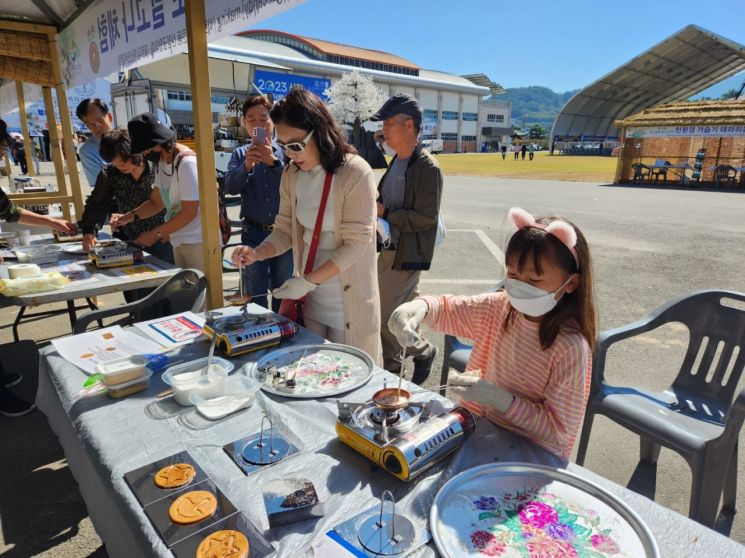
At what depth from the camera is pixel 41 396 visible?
181 centimetres

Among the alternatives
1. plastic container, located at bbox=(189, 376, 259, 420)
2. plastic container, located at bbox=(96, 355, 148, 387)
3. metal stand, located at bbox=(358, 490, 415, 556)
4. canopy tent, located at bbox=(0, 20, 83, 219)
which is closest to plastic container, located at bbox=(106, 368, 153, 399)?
plastic container, located at bbox=(96, 355, 148, 387)

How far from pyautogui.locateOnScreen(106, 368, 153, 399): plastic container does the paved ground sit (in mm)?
973

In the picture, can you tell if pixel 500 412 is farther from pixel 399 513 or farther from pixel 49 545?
pixel 49 545

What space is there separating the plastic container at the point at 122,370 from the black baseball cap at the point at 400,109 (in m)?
2.11

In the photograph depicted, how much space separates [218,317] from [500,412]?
1290mm

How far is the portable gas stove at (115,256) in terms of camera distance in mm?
3107

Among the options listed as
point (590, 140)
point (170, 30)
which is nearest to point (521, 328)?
point (170, 30)

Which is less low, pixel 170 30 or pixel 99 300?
pixel 170 30

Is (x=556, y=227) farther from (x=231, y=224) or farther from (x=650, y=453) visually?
(x=231, y=224)

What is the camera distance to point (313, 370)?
66.3 inches

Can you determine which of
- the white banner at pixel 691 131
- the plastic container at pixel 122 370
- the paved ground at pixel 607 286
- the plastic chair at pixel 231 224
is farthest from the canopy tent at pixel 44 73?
the white banner at pixel 691 131

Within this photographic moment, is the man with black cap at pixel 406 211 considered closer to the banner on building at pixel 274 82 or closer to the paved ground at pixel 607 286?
the paved ground at pixel 607 286

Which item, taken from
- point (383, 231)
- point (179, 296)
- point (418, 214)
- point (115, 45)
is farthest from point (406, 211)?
point (115, 45)

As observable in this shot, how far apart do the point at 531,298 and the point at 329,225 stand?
39.6 inches
